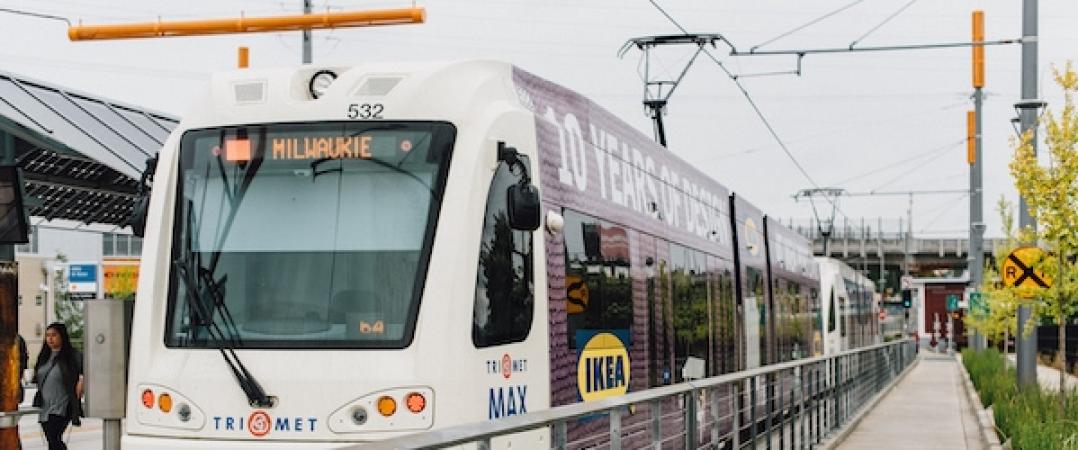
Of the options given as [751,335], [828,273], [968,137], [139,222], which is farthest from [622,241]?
[968,137]

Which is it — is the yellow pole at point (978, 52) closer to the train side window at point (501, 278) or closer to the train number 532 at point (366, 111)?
the train side window at point (501, 278)

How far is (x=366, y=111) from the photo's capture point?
9.68 meters

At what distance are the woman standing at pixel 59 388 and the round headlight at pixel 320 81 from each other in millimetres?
5837

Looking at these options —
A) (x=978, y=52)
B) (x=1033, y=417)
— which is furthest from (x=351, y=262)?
(x=978, y=52)

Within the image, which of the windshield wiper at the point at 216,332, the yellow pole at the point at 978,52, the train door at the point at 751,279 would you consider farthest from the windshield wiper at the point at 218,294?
the yellow pole at the point at 978,52

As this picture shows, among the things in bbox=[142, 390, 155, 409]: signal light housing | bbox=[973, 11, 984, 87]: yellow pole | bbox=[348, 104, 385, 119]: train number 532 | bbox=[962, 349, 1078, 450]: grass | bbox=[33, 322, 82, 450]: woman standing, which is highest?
bbox=[973, 11, 984, 87]: yellow pole

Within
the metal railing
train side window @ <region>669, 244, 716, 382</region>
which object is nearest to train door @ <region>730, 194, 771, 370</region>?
the metal railing

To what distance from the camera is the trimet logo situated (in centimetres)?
904

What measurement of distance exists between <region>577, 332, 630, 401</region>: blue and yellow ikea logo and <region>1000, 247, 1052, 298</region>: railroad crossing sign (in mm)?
8817

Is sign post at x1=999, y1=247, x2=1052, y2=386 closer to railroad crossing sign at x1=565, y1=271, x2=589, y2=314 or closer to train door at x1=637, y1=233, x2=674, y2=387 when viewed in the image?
train door at x1=637, y1=233, x2=674, y2=387

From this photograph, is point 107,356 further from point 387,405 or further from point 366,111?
point 366,111

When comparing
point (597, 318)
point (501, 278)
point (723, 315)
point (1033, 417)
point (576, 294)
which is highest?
point (501, 278)

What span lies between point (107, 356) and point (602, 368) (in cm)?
377

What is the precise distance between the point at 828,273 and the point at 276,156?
27528 millimetres
